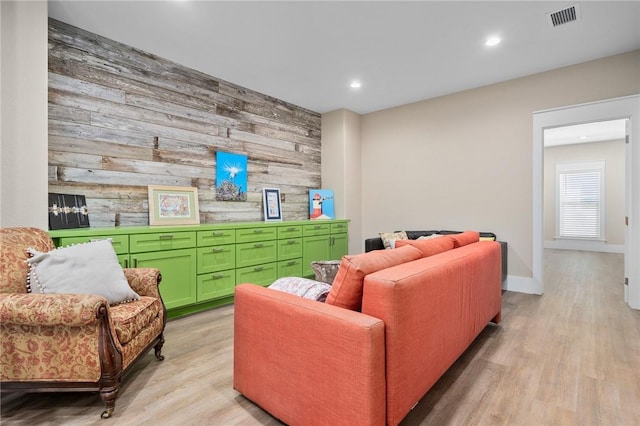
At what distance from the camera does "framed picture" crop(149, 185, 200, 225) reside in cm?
330

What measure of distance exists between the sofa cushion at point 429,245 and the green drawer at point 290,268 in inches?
89.1

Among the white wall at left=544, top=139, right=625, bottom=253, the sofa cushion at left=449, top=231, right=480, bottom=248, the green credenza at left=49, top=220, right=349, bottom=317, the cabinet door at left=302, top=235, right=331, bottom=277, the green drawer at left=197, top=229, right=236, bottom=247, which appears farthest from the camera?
the white wall at left=544, top=139, right=625, bottom=253

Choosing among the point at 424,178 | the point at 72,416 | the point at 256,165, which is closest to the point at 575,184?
the point at 424,178

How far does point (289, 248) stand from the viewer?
4234 millimetres

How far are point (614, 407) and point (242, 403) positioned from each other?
2060 millimetres

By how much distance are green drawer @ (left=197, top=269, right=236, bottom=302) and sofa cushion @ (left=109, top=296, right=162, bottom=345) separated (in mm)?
1074

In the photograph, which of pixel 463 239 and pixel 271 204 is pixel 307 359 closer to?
pixel 463 239

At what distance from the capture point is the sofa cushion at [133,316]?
177cm

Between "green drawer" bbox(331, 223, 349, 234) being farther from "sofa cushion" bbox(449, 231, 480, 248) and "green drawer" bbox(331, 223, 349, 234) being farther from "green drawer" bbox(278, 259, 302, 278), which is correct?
"sofa cushion" bbox(449, 231, 480, 248)

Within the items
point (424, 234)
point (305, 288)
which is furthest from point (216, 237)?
point (424, 234)

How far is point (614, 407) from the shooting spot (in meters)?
1.73

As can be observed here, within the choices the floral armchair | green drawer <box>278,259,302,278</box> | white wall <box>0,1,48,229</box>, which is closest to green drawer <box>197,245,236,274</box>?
green drawer <box>278,259,302,278</box>

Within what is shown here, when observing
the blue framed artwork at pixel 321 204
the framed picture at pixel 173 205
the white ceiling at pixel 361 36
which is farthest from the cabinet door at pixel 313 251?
the white ceiling at pixel 361 36

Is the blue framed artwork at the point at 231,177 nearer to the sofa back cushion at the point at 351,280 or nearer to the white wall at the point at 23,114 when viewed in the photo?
the white wall at the point at 23,114
